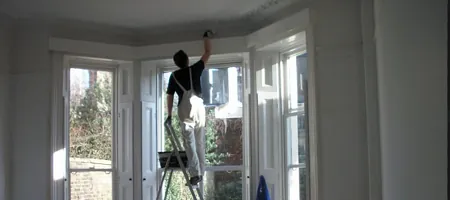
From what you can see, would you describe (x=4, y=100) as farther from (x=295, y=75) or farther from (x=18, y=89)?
(x=295, y=75)

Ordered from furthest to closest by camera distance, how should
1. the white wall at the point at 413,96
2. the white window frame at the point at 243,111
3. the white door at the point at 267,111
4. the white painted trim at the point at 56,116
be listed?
1. the white window frame at the point at 243,111
2. the white painted trim at the point at 56,116
3. the white door at the point at 267,111
4. the white wall at the point at 413,96

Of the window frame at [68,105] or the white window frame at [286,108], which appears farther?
the window frame at [68,105]

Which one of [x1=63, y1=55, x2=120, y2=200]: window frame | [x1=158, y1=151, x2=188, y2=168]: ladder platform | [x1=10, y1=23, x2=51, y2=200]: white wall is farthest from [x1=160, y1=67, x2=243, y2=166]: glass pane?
[x1=10, y1=23, x2=51, y2=200]: white wall

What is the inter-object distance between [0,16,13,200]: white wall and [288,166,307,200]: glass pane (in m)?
2.26

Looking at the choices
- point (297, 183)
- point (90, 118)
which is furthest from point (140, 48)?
point (297, 183)

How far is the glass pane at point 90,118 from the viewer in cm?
445

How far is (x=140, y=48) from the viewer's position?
4484 mm

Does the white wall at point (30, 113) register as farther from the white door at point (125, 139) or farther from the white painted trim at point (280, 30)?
the white painted trim at point (280, 30)

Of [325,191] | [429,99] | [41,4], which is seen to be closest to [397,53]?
[429,99]

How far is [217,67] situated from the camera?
14.6 ft

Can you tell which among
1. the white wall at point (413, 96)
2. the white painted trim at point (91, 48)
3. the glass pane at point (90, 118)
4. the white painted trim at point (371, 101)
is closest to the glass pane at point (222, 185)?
the glass pane at point (90, 118)

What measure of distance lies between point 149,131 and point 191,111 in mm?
797

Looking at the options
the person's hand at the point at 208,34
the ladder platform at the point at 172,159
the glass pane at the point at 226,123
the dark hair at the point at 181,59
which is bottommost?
the ladder platform at the point at 172,159

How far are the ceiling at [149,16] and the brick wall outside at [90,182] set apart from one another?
112cm
